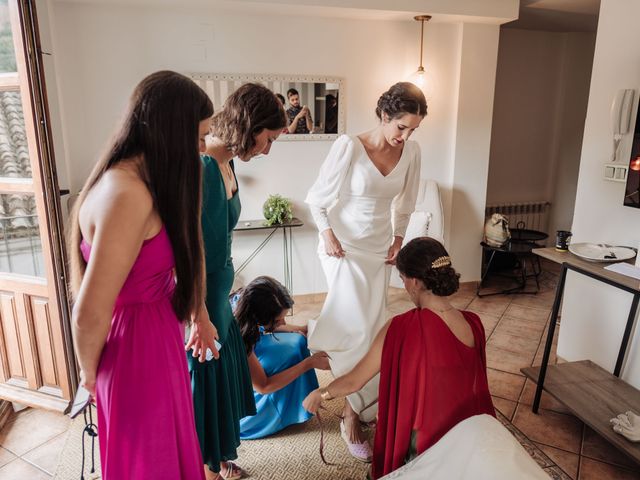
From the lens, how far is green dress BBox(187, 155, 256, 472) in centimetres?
138

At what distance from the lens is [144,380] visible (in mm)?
1111

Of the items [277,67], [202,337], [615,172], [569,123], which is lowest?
[202,337]

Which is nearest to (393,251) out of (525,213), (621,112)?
(621,112)

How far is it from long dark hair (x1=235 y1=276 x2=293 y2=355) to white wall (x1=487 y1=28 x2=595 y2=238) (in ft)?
10.9

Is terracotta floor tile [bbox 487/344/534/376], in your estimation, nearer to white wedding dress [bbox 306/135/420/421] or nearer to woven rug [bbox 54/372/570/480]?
woven rug [bbox 54/372/570/480]

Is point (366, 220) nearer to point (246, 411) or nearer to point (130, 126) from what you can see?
point (246, 411)

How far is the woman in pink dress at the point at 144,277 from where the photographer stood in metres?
0.96

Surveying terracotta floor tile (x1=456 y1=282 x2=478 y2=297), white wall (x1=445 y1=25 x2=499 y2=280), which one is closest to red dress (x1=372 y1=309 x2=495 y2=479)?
white wall (x1=445 y1=25 x2=499 y2=280)

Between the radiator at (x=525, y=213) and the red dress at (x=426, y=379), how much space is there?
3.51 meters

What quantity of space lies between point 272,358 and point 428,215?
80.8 inches

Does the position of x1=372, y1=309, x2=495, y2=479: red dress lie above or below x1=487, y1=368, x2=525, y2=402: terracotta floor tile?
above

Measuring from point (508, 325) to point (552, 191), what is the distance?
209 cm

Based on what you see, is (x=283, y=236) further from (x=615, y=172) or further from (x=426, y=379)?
(x=426, y=379)

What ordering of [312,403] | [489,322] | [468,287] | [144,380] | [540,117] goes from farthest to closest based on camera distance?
[540,117] < [468,287] < [489,322] < [312,403] < [144,380]
